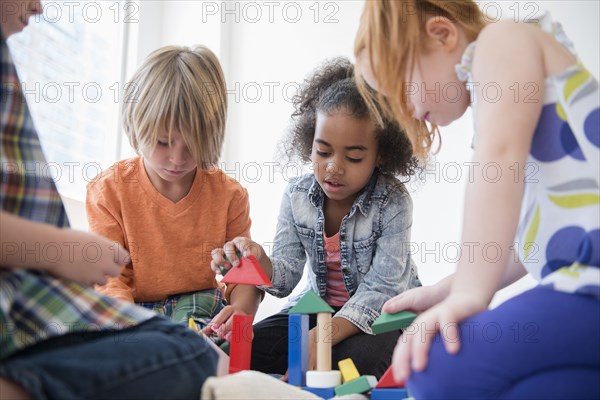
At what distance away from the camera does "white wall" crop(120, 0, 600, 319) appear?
6.14 ft

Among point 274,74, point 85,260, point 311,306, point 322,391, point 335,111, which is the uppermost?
point 274,74

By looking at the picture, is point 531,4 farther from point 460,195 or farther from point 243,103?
point 243,103

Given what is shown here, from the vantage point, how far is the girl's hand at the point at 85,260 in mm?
563

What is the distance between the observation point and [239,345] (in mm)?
922

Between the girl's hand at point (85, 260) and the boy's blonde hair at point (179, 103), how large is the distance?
481 mm

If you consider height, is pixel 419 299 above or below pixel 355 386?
above

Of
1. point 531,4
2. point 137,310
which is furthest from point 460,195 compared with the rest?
point 137,310

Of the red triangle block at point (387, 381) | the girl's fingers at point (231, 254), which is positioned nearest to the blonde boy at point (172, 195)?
the girl's fingers at point (231, 254)

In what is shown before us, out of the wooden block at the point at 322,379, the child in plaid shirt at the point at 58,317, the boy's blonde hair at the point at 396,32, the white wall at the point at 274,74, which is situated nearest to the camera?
the child in plaid shirt at the point at 58,317

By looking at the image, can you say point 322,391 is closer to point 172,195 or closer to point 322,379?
point 322,379

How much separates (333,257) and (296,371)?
39cm

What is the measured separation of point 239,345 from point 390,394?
228 mm

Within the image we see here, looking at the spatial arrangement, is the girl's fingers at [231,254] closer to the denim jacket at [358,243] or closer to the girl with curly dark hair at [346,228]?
the girl with curly dark hair at [346,228]

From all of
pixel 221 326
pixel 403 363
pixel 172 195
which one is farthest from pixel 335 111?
pixel 403 363
